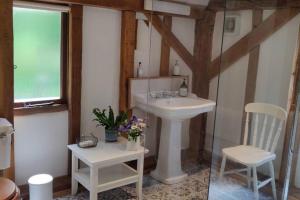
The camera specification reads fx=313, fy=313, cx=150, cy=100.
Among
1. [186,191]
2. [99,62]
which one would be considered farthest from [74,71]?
[186,191]

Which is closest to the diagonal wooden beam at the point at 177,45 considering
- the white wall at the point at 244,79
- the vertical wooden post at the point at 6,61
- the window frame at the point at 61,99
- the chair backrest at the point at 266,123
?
the white wall at the point at 244,79

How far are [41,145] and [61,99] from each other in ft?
1.51

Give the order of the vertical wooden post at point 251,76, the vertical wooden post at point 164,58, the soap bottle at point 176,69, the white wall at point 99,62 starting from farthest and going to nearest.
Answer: the soap bottle at point 176,69 < the vertical wooden post at point 164,58 < the vertical wooden post at point 251,76 < the white wall at point 99,62

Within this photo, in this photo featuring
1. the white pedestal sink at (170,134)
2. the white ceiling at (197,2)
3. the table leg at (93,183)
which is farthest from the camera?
the white ceiling at (197,2)

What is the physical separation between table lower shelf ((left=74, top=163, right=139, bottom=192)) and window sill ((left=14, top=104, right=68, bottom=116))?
60 centimetres

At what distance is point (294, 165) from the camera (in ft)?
9.37

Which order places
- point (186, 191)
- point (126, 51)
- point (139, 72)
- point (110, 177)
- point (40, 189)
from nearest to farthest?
1. point (40, 189)
2. point (110, 177)
3. point (186, 191)
4. point (126, 51)
5. point (139, 72)

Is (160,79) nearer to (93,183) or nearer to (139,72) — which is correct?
(139,72)

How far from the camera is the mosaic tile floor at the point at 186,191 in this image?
113 inches

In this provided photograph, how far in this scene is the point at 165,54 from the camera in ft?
11.5

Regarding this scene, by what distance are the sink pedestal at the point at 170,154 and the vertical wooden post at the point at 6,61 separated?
4.90 ft

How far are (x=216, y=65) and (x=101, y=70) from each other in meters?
1.24

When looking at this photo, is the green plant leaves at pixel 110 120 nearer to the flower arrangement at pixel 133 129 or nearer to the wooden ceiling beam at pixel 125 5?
the flower arrangement at pixel 133 129

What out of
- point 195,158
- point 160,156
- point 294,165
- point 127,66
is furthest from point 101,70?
point 294,165
